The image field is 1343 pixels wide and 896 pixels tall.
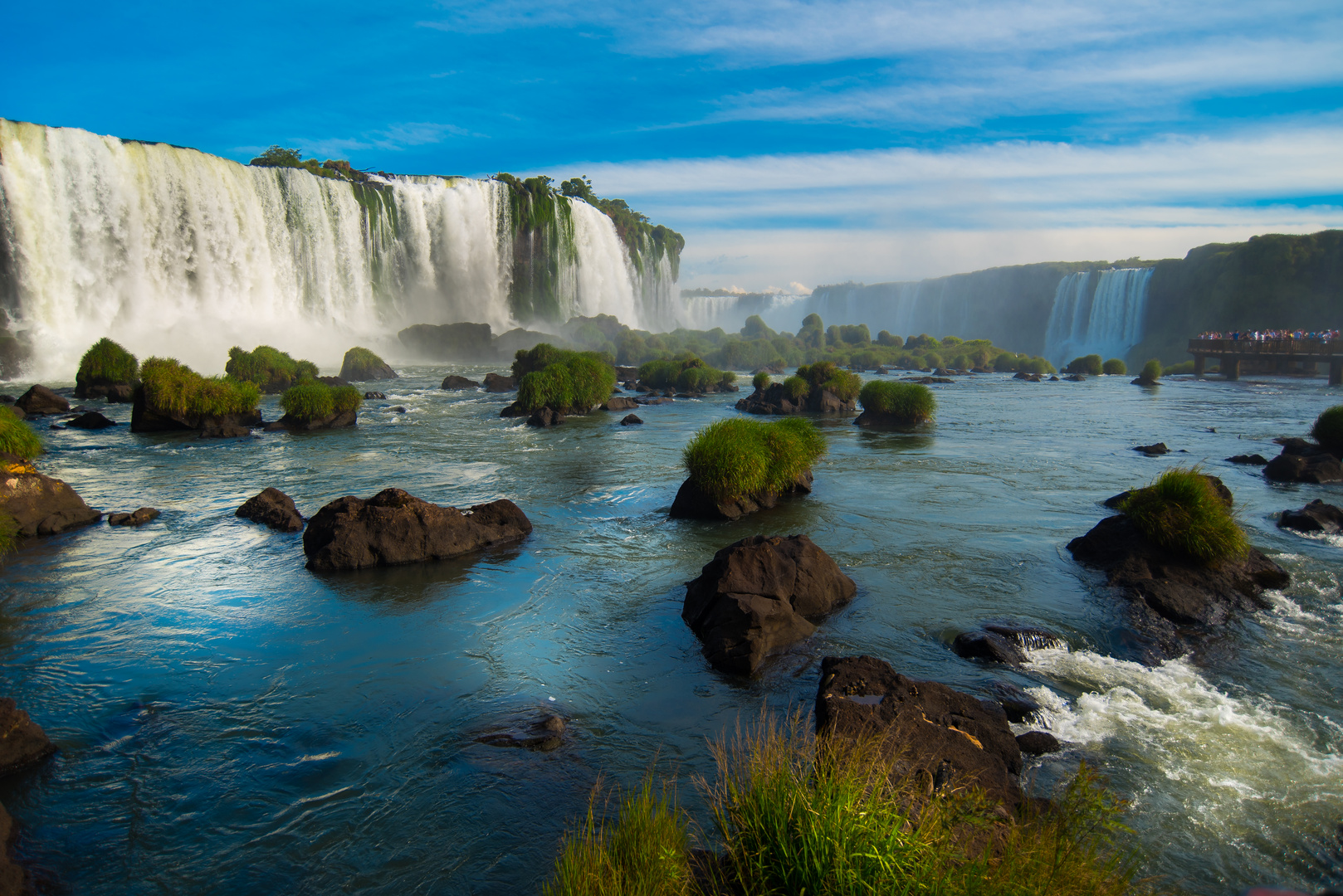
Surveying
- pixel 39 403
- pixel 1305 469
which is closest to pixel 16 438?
pixel 39 403

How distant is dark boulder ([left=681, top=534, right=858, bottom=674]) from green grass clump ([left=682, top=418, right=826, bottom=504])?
4.31 metres

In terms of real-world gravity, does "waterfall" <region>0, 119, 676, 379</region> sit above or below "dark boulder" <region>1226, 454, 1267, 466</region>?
above

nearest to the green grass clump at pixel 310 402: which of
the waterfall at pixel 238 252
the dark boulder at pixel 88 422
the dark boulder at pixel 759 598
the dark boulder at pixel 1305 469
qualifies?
the dark boulder at pixel 88 422

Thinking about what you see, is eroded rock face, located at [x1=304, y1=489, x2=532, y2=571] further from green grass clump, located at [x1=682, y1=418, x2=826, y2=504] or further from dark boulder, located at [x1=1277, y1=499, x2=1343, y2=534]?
dark boulder, located at [x1=1277, y1=499, x2=1343, y2=534]

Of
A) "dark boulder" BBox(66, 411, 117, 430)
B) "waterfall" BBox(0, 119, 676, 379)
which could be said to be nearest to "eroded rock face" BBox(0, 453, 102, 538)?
"dark boulder" BBox(66, 411, 117, 430)

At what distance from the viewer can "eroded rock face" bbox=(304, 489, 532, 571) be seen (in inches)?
448

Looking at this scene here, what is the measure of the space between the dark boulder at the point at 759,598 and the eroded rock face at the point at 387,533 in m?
4.16

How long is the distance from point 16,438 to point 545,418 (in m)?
→ 16.3

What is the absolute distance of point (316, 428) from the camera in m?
26.2

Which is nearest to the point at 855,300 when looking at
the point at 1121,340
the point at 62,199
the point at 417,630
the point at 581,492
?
the point at 1121,340

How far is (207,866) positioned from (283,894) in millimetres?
710

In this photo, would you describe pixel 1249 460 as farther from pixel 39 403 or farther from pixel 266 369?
pixel 266 369

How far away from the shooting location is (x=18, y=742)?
599 centimetres

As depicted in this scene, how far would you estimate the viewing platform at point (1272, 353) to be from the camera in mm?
→ 48812
